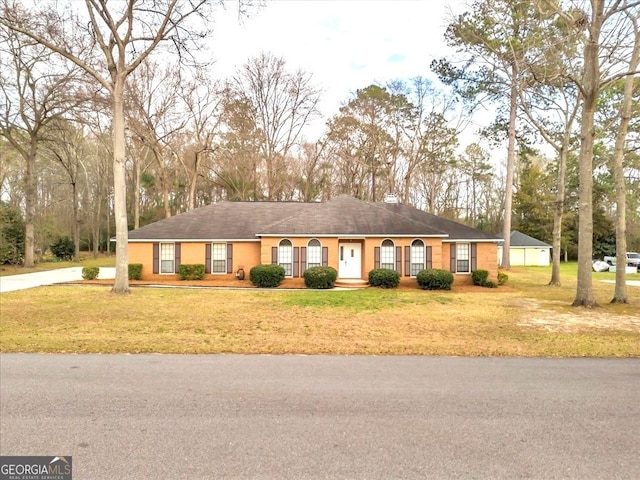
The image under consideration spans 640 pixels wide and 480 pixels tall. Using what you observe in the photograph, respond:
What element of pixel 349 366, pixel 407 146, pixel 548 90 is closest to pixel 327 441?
pixel 349 366

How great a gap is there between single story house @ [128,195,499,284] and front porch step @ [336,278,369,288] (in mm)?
317

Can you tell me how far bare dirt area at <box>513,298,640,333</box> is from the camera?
9.22 m

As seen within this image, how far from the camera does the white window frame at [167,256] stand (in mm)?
20016

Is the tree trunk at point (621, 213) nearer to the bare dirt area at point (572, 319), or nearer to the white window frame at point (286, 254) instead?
the bare dirt area at point (572, 319)

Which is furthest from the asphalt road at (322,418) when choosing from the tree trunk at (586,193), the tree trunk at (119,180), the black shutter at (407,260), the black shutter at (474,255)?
the black shutter at (474,255)

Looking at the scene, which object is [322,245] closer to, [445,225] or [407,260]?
[407,260]

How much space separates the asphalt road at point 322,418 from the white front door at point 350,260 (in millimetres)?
14056

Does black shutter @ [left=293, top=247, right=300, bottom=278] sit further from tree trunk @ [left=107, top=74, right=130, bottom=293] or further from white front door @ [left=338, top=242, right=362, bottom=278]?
tree trunk @ [left=107, top=74, right=130, bottom=293]

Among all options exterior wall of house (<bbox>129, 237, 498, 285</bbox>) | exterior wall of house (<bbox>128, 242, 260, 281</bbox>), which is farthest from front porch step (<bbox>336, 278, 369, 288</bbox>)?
exterior wall of house (<bbox>128, 242, 260, 281</bbox>)

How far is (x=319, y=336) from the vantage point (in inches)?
313

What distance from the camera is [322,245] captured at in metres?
19.4

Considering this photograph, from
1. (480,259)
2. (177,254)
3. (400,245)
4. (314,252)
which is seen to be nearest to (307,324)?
(314,252)

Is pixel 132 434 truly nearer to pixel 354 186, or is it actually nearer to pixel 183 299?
pixel 183 299

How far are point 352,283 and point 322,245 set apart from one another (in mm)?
2416
